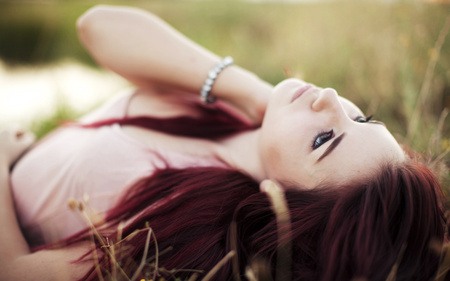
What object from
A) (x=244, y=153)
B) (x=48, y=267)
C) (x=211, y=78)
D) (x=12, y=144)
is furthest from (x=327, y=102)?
(x=12, y=144)

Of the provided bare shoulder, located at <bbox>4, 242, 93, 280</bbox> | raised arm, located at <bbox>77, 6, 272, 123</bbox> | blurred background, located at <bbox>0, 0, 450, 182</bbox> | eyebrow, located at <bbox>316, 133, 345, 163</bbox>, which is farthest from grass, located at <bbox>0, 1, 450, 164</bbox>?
bare shoulder, located at <bbox>4, 242, 93, 280</bbox>

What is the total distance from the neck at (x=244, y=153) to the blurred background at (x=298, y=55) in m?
0.43

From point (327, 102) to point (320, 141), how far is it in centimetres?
17

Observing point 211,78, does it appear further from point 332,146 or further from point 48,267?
point 48,267

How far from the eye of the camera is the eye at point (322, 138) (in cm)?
150

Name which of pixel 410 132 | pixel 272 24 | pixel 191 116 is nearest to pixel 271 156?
pixel 191 116

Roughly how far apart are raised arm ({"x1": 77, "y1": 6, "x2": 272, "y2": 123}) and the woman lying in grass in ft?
0.04

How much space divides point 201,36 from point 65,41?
2.29 meters

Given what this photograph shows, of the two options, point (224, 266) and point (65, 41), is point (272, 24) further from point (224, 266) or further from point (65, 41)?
point (224, 266)

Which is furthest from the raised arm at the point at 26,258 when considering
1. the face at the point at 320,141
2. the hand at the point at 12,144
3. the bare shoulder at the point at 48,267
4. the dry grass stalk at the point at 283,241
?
the face at the point at 320,141

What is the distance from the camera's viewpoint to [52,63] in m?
5.05

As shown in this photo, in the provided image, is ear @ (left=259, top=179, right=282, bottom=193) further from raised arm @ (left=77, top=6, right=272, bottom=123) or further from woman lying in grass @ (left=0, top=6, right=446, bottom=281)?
raised arm @ (left=77, top=6, right=272, bottom=123)

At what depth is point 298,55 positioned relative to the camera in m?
4.47

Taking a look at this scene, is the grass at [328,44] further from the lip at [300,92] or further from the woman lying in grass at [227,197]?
the woman lying in grass at [227,197]
